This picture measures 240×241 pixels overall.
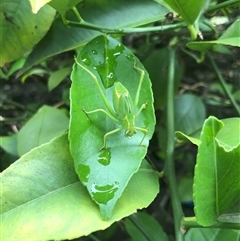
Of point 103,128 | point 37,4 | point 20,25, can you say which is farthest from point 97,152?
point 20,25

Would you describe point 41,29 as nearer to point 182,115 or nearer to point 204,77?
point 182,115

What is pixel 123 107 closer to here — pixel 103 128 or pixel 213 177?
pixel 103 128

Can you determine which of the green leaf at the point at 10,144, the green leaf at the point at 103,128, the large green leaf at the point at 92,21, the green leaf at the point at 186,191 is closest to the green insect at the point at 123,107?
the green leaf at the point at 103,128

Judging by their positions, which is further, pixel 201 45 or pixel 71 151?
pixel 201 45

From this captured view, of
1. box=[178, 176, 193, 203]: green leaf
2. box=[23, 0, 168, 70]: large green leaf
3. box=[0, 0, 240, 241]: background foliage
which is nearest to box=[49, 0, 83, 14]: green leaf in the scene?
box=[0, 0, 240, 241]: background foliage

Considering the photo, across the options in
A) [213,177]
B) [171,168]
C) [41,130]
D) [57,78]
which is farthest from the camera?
[57,78]

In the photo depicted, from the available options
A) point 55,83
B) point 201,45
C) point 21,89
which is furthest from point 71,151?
point 21,89

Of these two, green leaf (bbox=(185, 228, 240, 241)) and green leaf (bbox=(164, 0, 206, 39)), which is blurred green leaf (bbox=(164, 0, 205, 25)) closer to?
green leaf (bbox=(164, 0, 206, 39))
